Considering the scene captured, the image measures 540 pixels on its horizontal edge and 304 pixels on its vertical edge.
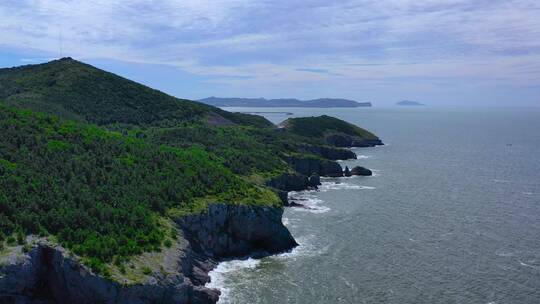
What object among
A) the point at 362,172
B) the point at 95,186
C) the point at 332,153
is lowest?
the point at 362,172

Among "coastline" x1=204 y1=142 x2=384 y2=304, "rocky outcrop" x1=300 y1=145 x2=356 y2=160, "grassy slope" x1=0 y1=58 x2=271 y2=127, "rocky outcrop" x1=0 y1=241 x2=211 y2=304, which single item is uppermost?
"grassy slope" x1=0 y1=58 x2=271 y2=127

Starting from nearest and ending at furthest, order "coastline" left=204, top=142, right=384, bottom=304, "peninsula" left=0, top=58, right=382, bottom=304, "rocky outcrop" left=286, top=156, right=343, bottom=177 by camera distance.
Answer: "peninsula" left=0, top=58, right=382, bottom=304 → "coastline" left=204, top=142, right=384, bottom=304 → "rocky outcrop" left=286, top=156, right=343, bottom=177

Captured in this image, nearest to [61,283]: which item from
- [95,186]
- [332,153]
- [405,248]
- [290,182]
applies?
[95,186]

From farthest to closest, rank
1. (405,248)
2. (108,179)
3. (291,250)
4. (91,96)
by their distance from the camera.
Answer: (91,96)
(405,248)
(291,250)
(108,179)

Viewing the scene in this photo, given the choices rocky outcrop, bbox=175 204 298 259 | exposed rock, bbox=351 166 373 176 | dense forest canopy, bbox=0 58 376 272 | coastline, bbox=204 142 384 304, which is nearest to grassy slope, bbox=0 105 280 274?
dense forest canopy, bbox=0 58 376 272

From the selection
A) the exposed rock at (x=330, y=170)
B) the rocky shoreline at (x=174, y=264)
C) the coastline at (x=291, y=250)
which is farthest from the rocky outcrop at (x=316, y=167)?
the rocky shoreline at (x=174, y=264)

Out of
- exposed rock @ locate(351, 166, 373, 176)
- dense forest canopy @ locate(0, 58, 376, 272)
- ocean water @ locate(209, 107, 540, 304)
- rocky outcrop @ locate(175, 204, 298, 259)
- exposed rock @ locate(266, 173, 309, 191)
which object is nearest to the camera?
dense forest canopy @ locate(0, 58, 376, 272)

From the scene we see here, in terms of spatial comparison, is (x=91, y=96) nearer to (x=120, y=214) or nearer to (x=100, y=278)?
(x=120, y=214)

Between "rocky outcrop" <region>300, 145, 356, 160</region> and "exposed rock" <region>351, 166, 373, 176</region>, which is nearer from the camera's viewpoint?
"exposed rock" <region>351, 166, 373, 176</region>

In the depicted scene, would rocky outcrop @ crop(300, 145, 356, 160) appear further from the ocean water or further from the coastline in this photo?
the ocean water

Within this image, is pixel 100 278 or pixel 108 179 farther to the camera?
pixel 108 179
